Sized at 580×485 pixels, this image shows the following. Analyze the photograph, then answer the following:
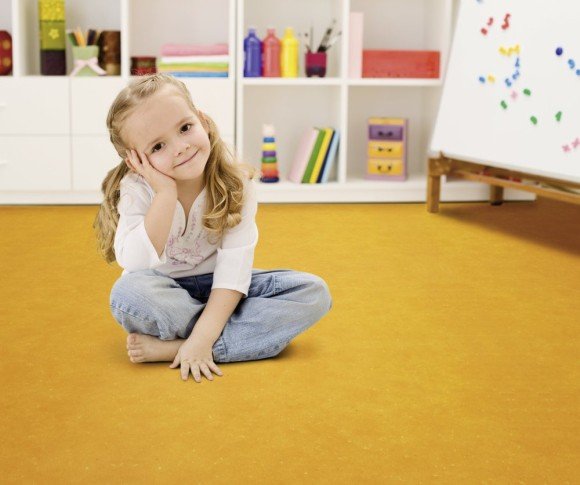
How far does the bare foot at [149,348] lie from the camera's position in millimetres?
1496

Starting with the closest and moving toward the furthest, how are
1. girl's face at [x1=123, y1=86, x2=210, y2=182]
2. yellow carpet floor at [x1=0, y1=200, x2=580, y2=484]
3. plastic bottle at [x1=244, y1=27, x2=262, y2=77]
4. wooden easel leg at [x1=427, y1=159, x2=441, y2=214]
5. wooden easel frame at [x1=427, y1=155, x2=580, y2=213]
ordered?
yellow carpet floor at [x1=0, y1=200, x2=580, y2=484] < girl's face at [x1=123, y1=86, x2=210, y2=182] < wooden easel frame at [x1=427, y1=155, x2=580, y2=213] < wooden easel leg at [x1=427, y1=159, x2=441, y2=214] < plastic bottle at [x1=244, y1=27, x2=262, y2=77]

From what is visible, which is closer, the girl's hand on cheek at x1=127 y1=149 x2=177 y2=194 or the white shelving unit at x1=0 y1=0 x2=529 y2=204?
the girl's hand on cheek at x1=127 y1=149 x2=177 y2=194

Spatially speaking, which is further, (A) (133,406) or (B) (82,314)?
(B) (82,314)

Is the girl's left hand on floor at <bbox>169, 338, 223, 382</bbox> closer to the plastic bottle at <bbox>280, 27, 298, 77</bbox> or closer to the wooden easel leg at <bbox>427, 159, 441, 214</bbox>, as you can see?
the wooden easel leg at <bbox>427, 159, 441, 214</bbox>

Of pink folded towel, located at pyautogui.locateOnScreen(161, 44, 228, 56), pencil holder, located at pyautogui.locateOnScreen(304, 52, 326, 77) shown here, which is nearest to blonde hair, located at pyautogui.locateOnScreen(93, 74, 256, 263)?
pink folded towel, located at pyautogui.locateOnScreen(161, 44, 228, 56)

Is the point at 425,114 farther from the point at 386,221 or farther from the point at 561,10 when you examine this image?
the point at 561,10

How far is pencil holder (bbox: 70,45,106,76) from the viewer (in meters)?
3.28

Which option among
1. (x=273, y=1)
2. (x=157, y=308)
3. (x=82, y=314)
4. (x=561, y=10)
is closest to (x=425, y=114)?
(x=273, y=1)

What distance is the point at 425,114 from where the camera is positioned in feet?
12.2

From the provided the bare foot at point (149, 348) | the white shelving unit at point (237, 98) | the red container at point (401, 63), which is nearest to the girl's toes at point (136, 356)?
the bare foot at point (149, 348)

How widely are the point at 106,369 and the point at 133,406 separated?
7.4 inches

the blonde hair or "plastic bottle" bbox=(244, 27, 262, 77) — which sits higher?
"plastic bottle" bbox=(244, 27, 262, 77)

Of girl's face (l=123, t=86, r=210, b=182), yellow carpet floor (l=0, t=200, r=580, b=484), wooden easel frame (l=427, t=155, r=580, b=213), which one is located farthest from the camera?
wooden easel frame (l=427, t=155, r=580, b=213)

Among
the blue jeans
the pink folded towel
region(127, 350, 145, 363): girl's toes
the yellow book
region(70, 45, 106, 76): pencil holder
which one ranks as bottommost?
region(127, 350, 145, 363): girl's toes
